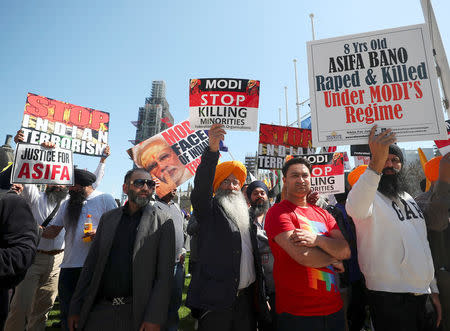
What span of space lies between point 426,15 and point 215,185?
3.15 m

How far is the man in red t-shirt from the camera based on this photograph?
2076mm

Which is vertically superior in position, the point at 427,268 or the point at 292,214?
the point at 292,214

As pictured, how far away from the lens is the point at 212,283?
94.7 inches

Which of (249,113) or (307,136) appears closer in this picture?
(249,113)

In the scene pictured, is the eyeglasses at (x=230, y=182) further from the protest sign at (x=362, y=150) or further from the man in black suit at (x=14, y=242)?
the man in black suit at (x=14, y=242)

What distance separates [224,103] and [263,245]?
182cm

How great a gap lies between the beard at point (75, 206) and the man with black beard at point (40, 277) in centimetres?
40

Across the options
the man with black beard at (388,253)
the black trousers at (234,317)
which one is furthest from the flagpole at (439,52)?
the black trousers at (234,317)

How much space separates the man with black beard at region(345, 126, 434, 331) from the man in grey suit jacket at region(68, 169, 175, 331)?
1.80m

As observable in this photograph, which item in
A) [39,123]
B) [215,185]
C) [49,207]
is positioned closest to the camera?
[215,185]

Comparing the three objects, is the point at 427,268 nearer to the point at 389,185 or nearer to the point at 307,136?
the point at 389,185

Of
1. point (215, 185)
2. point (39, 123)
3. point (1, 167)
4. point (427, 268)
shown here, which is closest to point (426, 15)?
point (427, 268)

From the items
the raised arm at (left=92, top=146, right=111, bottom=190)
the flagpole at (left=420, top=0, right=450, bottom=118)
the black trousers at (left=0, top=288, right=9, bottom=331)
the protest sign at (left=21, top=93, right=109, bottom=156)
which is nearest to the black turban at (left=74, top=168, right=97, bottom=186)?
the raised arm at (left=92, top=146, right=111, bottom=190)

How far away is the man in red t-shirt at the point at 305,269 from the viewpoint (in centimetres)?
208
